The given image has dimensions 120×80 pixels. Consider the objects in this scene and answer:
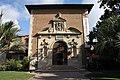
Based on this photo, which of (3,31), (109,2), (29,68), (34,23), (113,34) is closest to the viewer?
(113,34)

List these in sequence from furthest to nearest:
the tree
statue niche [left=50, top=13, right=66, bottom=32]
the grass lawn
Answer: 1. statue niche [left=50, top=13, right=66, bottom=32]
2. the tree
3. the grass lawn

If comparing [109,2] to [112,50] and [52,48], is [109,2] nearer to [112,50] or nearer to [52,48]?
[112,50]

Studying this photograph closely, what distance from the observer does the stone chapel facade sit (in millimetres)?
29031

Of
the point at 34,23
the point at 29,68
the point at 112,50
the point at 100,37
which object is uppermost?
the point at 34,23

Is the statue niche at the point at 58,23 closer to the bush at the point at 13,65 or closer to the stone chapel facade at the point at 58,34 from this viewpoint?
the stone chapel facade at the point at 58,34

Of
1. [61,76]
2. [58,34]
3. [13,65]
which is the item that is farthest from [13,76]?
[58,34]

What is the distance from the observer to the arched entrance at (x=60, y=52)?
29.7m

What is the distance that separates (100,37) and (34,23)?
13.0 meters

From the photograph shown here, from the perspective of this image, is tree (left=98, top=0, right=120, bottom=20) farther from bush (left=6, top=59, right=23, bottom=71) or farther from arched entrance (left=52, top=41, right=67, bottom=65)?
bush (left=6, top=59, right=23, bottom=71)

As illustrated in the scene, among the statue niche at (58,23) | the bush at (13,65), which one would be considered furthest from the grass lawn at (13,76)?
the statue niche at (58,23)

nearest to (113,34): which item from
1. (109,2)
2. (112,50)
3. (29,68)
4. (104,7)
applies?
(112,50)

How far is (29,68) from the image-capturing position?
2838 cm

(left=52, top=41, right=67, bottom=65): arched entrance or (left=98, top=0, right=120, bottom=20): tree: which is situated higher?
(left=98, top=0, right=120, bottom=20): tree

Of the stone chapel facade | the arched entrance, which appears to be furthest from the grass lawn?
the arched entrance
